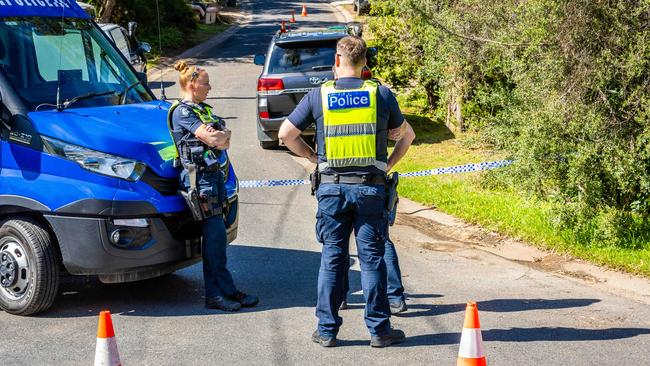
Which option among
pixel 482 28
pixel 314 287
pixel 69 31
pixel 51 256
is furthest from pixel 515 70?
pixel 51 256

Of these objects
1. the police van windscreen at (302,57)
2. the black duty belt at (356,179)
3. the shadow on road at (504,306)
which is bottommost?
the shadow on road at (504,306)

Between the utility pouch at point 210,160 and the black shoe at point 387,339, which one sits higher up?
the utility pouch at point 210,160

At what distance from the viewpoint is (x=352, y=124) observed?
6047 millimetres

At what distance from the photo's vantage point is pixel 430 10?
1285 cm

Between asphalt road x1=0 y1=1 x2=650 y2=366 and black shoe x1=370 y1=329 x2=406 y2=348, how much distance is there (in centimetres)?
5

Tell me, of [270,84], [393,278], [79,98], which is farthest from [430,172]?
[79,98]

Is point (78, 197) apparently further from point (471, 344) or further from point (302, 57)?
point (302, 57)

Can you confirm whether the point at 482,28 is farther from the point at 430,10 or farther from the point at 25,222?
the point at 25,222

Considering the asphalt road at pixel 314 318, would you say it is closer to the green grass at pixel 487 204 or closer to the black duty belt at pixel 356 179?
the green grass at pixel 487 204

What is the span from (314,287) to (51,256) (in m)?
2.11

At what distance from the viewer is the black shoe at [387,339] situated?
6.13 m

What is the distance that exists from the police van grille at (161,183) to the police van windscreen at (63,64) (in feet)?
3.39

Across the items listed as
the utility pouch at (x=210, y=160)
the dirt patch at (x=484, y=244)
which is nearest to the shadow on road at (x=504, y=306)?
the dirt patch at (x=484, y=244)

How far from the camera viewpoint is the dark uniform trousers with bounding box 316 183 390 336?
6.06m
